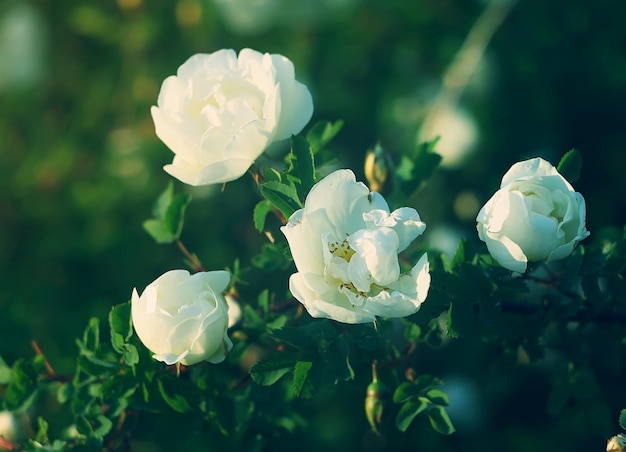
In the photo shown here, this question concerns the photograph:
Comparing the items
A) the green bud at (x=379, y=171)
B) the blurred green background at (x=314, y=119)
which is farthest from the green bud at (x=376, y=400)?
the blurred green background at (x=314, y=119)

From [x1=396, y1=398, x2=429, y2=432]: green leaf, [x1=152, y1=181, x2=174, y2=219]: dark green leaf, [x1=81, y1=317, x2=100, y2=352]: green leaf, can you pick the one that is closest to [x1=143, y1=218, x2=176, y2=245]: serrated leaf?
[x1=152, y1=181, x2=174, y2=219]: dark green leaf

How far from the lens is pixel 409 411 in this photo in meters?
0.88

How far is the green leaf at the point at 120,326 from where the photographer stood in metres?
0.88

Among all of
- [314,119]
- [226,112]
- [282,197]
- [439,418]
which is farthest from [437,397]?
[314,119]

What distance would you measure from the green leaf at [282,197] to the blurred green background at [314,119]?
2.65ft

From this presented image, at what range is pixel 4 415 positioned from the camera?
1.08 m

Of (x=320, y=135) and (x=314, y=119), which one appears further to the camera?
(x=314, y=119)

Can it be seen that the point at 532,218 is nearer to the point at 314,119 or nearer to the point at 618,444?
the point at 618,444

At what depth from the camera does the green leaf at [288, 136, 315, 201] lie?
0.85m

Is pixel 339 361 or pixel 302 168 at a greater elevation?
pixel 302 168

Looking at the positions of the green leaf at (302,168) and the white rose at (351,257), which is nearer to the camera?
the white rose at (351,257)

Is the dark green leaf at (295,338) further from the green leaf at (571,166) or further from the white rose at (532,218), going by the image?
the green leaf at (571,166)

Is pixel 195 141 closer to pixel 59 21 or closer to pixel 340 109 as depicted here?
pixel 340 109

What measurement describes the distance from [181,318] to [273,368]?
0.36 feet
